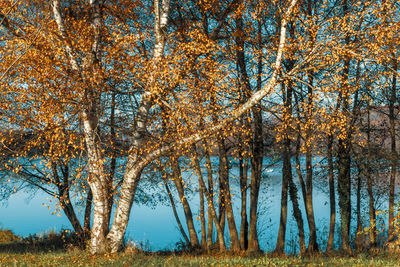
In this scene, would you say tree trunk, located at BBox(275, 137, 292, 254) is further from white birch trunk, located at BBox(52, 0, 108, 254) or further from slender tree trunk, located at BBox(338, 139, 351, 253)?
white birch trunk, located at BBox(52, 0, 108, 254)

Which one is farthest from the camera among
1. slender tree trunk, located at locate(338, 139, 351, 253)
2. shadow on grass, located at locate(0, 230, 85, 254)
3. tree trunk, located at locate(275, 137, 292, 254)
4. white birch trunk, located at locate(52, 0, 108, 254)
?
shadow on grass, located at locate(0, 230, 85, 254)

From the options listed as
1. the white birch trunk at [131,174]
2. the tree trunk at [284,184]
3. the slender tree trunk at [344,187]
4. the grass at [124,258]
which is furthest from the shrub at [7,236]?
the slender tree trunk at [344,187]

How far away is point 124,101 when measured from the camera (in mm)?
14039

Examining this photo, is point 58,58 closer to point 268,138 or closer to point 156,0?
point 156,0

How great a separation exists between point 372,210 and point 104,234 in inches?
421

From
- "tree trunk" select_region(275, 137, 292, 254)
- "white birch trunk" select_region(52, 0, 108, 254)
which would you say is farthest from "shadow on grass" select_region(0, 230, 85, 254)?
"tree trunk" select_region(275, 137, 292, 254)

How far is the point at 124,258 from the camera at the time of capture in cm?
873

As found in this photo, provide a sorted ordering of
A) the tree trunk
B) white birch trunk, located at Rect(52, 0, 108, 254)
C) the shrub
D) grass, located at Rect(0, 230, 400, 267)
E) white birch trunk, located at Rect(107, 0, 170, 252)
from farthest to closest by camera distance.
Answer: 1. the shrub
2. the tree trunk
3. white birch trunk, located at Rect(107, 0, 170, 252)
4. white birch trunk, located at Rect(52, 0, 108, 254)
5. grass, located at Rect(0, 230, 400, 267)

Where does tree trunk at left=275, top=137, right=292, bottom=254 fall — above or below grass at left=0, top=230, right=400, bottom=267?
above

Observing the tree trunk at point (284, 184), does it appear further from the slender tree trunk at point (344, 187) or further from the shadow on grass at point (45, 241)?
the shadow on grass at point (45, 241)

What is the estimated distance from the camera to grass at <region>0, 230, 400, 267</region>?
7801 mm

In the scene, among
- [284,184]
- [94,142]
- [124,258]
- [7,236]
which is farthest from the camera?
[7,236]

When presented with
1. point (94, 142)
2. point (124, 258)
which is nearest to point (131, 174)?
point (94, 142)

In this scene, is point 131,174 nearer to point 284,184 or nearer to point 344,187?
point 284,184
